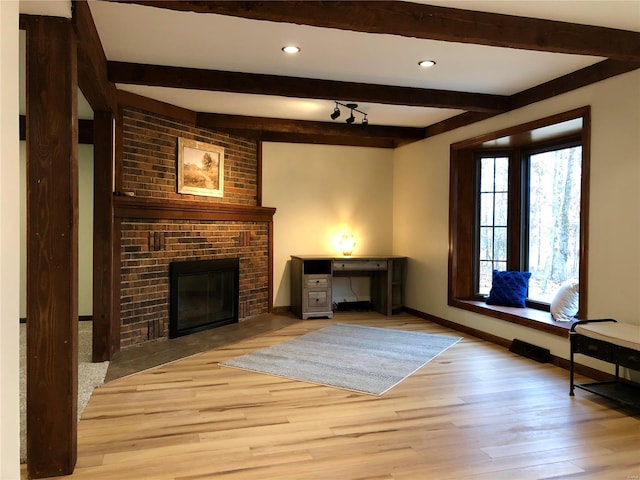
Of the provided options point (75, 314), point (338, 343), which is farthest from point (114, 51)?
point (338, 343)

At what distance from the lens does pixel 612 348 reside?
3.15m

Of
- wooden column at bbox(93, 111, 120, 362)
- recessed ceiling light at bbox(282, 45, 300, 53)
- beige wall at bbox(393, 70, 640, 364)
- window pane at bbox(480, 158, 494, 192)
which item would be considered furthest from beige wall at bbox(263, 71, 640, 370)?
wooden column at bbox(93, 111, 120, 362)

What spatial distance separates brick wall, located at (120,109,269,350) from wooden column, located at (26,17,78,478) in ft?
7.60

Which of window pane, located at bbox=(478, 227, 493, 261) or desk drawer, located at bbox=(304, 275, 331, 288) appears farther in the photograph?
desk drawer, located at bbox=(304, 275, 331, 288)

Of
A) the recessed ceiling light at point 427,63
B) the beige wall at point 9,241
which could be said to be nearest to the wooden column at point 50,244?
the beige wall at point 9,241

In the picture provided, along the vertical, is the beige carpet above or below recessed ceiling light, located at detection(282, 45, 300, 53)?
below

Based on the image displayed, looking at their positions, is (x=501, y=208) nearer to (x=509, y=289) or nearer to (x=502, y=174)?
(x=502, y=174)

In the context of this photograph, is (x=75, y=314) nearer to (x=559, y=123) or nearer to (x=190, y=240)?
(x=190, y=240)

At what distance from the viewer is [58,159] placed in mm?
2346

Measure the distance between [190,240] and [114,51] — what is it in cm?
226

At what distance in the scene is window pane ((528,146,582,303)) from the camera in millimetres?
4676

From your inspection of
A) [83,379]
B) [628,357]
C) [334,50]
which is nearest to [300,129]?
[334,50]

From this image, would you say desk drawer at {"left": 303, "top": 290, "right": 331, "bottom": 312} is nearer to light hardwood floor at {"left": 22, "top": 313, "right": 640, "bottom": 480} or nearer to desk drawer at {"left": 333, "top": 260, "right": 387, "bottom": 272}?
desk drawer at {"left": 333, "top": 260, "right": 387, "bottom": 272}

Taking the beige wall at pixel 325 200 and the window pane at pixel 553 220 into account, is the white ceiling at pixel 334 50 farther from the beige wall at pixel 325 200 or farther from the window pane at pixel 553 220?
the beige wall at pixel 325 200
